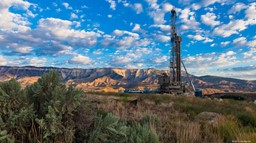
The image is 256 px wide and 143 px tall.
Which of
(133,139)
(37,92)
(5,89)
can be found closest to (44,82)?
(37,92)

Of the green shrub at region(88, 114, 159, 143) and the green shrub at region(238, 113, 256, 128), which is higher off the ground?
the green shrub at region(88, 114, 159, 143)

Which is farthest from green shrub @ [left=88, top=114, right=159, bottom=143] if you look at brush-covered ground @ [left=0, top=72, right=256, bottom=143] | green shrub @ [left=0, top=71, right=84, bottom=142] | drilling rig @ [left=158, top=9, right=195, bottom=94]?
drilling rig @ [left=158, top=9, right=195, bottom=94]

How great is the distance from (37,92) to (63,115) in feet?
2.39

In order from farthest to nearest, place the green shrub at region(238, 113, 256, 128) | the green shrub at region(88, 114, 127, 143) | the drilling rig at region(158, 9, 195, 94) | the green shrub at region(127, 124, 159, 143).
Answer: the drilling rig at region(158, 9, 195, 94) < the green shrub at region(238, 113, 256, 128) < the green shrub at region(88, 114, 127, 143) < the green shrub at region(127, 124, 159, 143)

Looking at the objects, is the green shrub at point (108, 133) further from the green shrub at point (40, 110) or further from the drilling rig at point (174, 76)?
the drilling rig at point (174, 76)

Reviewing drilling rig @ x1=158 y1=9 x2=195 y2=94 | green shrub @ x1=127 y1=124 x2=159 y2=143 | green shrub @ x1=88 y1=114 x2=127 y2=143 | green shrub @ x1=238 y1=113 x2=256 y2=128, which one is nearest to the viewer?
green shrub @ x1=127 y1=124 x2=159 y2=143

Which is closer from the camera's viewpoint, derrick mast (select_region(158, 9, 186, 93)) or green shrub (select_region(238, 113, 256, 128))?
green shrub (select_region(238, 113, 256, 128))

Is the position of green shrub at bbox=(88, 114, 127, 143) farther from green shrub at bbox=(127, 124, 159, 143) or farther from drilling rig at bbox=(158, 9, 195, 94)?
drilling rig at bbox=(158, 9, 195, 94)

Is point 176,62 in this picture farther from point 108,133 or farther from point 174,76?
point 108,133

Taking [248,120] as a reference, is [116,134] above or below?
above

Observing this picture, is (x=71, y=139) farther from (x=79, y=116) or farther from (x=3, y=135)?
(x=3, y=135)

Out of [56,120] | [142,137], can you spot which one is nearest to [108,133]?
[142,137]

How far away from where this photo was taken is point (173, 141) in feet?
18.1

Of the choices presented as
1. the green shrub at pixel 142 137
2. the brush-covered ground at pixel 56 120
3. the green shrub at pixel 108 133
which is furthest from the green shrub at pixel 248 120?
the green shrub at pixel 108 133
